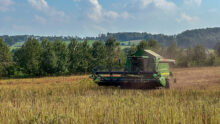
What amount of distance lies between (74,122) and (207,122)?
2863mm

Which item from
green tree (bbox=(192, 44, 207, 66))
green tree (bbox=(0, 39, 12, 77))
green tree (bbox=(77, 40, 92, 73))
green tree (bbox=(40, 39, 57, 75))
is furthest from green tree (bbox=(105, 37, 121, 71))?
green tree (bbox=(192, 44, 207, 66))

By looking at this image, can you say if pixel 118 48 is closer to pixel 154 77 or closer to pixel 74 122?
pixel 154 77

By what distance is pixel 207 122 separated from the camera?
16.1 ft

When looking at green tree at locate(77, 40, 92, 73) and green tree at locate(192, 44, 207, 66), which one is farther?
green tree at locate(192, 44, 207, 66)

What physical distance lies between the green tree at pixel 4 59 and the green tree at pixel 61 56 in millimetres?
9351

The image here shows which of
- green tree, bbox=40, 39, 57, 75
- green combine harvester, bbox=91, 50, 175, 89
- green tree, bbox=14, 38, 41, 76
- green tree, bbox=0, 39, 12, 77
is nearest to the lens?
green combine harvester, bbox=91, 50, 175, 89

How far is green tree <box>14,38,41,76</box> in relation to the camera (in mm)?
41981

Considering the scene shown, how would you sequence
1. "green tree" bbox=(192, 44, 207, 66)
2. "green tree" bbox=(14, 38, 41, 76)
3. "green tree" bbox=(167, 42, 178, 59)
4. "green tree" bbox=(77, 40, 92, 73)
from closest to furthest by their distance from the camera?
"green tree" bbox=(14, 38, 41, 76) < "green tree" bbox=(77, 40, 92, 73) < "green tree" bbox=(192, 44, 207, 66) < "green tree" bbox=(167, 42, 178, 59)

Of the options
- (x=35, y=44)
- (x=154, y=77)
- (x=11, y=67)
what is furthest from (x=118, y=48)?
(x=154, y=77)

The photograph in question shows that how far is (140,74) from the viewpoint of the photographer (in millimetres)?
12156

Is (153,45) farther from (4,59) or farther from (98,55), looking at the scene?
(4,59)

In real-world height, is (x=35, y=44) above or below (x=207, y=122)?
above

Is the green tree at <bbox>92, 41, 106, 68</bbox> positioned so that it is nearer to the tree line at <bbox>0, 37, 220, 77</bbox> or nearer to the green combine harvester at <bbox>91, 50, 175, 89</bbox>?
the tree line at <bbox>0, 37, 220, 77</bbox>

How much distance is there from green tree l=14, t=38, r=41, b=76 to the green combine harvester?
103ft
